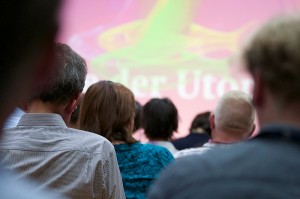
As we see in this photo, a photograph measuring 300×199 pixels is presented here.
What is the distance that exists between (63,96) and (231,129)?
65cm

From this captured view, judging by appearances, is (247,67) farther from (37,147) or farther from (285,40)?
(37,147)

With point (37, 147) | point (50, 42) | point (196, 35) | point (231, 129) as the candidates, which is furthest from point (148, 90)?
point (50, 42)

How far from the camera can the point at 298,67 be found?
119cm

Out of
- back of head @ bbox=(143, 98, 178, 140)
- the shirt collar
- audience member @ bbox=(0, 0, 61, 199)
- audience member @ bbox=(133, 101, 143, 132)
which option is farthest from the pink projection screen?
audience member @ bbox=(0, 0, 61, 199)

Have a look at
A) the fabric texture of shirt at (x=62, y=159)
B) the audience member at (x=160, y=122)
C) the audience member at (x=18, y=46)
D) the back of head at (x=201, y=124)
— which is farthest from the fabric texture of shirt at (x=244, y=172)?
the back of head at (x=201, y=124)

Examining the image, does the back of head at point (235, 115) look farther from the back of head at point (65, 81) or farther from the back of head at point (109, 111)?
the back of head at point (65, 81)

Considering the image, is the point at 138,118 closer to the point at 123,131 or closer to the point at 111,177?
the point at 123,131

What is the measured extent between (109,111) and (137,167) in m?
0.24

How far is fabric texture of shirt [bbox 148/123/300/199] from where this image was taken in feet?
3.79

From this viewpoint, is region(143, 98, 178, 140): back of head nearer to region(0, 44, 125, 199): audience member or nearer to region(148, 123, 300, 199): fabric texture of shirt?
region(0, 44, 125, 199): audience member

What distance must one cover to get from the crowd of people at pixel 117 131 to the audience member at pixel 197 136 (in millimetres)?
1358

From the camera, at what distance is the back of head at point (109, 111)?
2.65 meters

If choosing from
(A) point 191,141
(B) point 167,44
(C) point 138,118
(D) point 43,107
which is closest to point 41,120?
(D) point 43,107

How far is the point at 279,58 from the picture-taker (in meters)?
1.20
